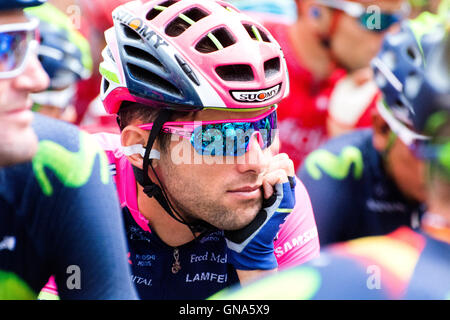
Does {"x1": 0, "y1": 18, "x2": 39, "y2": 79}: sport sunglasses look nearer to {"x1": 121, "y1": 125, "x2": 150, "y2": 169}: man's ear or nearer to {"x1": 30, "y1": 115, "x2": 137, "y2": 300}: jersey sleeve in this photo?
{"x1": 30, "y1": 115, "x2": 137, "y2": 300}: jersey sleeve

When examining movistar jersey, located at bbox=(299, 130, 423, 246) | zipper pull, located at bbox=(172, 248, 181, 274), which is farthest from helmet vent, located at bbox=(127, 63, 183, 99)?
movistar jersey, located at bbox=(299, 130, 423, 246)

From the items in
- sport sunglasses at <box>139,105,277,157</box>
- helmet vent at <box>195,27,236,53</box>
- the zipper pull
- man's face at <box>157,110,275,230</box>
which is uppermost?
helmet vent at <box>195,27,236,53</box>

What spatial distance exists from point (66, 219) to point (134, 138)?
2.24 ft

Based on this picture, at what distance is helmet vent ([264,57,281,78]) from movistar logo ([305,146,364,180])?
0.83 meters

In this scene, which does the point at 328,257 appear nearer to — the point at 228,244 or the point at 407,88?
the point at 228,244

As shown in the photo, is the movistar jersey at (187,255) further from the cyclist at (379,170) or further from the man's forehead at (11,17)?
the man's forehead at (11,17)

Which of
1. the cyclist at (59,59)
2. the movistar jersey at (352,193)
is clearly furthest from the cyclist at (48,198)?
the movistar jersey at (352,193)

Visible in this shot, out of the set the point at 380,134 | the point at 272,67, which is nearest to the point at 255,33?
the point at 272,67

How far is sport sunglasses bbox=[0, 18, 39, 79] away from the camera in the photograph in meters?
2.47

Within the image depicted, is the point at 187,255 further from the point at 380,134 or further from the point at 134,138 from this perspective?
the point at 380,134

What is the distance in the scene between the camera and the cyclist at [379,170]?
357 cm

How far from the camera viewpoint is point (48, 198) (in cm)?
244

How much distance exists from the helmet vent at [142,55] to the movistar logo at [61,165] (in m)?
0.55

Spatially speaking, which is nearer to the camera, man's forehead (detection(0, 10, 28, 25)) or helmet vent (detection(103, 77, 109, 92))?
man's forehead (detection(0, 10, 28, 25))
